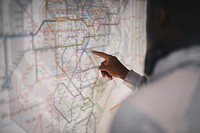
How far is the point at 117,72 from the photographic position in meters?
1.37

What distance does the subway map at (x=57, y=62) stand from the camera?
91cm

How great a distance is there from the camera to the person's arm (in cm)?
134

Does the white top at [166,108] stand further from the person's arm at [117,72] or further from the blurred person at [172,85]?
the person's arm at [117,72]

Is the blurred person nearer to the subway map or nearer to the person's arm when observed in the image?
the subway map

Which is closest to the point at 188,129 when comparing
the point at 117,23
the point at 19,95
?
the point at 19,95

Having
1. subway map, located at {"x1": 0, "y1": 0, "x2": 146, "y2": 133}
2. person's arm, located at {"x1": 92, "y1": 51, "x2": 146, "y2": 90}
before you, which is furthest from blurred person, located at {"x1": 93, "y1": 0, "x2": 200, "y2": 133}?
person's arm, located at {"x1": 92, "y1": 51, "x2": 146, "y2": 90}

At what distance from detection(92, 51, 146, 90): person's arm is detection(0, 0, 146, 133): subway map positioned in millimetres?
45

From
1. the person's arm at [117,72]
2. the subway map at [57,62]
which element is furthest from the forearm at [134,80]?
the subway map at [57,62]

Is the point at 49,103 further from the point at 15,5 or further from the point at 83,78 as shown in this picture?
the point at 15,5

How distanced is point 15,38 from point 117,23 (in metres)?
0.74

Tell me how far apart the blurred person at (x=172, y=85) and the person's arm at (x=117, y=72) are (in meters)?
0.61

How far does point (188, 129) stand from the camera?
2.06ft

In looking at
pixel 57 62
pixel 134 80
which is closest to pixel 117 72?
pixel 134 80

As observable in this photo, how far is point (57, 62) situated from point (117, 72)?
1.28ft
